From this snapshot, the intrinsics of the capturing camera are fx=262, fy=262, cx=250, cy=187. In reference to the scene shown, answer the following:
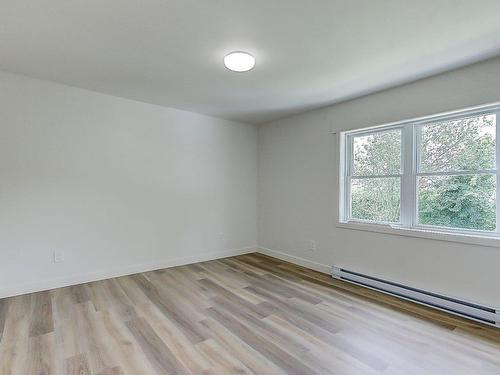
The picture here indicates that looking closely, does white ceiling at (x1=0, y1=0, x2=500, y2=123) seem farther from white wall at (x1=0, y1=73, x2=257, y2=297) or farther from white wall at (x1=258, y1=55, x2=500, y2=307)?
white wall at (x1=0, y1=73, x2=257, y2=297)

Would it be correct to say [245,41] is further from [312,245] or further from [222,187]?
[312,245]

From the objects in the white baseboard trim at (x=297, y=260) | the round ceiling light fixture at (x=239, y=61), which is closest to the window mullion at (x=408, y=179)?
the white baseboard trim at (x=297, y=260)

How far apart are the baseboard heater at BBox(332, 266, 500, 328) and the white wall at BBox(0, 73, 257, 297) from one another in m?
2.14

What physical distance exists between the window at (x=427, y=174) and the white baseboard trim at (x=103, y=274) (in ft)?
7.48

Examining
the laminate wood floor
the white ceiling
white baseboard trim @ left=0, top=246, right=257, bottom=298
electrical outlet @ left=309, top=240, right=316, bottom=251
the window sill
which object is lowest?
the laminate wood floor

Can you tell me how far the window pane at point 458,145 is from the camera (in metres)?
2.50

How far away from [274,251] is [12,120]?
3.96 m

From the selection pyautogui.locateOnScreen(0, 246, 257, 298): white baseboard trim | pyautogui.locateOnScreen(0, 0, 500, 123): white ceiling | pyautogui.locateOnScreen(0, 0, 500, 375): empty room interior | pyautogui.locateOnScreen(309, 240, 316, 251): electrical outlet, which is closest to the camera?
pyautogui.locateOnScreen(0, 0, 500, 123): white ceiling

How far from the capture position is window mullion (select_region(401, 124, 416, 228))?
2984mm

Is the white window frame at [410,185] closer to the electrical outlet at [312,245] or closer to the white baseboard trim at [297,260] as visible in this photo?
the electrical outlet at [312,245]

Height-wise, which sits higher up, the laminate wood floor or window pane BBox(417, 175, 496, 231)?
window pane BBox(417, 175, 496, 231)

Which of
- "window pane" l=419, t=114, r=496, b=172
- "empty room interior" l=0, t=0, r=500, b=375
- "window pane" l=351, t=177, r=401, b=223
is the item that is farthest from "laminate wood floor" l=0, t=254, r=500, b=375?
"window pane" l=419, t=114, r=496, b=172

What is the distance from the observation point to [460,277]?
2.54 meters

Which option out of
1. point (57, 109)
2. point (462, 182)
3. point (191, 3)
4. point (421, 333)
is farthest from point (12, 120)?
point (462, 182)
